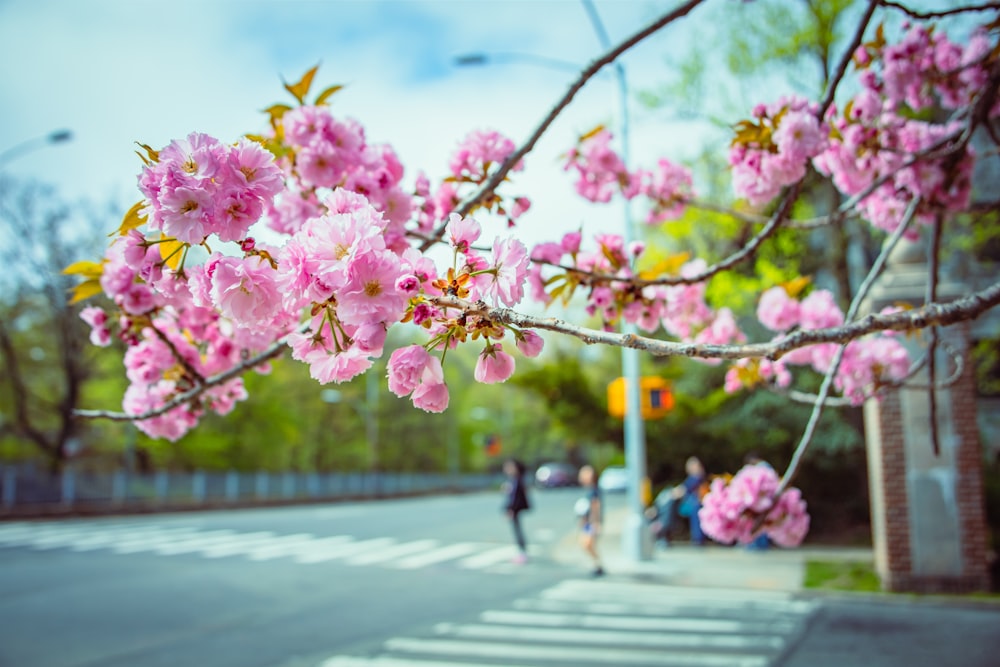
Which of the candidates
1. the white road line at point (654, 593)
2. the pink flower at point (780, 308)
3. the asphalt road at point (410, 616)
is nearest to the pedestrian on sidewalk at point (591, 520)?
the asphalt road at point (410, 616)

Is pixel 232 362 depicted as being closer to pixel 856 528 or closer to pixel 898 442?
pixel 898 442

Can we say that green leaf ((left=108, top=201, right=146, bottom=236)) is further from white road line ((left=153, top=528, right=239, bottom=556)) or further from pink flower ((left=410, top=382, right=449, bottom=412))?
white road line ((left=153, top=528, right=239, bottom=556))

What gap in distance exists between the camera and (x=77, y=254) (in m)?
24.2

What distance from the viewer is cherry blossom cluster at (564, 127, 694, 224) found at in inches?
172

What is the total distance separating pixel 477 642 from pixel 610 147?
5.09 metres

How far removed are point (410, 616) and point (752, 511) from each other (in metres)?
5.97

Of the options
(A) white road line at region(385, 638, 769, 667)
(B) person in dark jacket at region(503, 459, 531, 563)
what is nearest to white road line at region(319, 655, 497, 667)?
(A) white road line at region(385, 638, 769, 667)

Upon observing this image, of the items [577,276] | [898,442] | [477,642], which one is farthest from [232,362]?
[898,442]

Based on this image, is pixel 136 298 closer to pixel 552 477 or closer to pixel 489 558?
pixel 489 558

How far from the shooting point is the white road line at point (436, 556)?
1353 cm

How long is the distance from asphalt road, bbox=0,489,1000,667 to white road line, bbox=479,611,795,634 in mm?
31

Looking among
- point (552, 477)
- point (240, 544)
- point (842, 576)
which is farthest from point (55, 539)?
point (552, 477)

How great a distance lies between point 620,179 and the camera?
4555 millimetres

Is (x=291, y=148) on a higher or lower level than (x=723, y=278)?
lower
